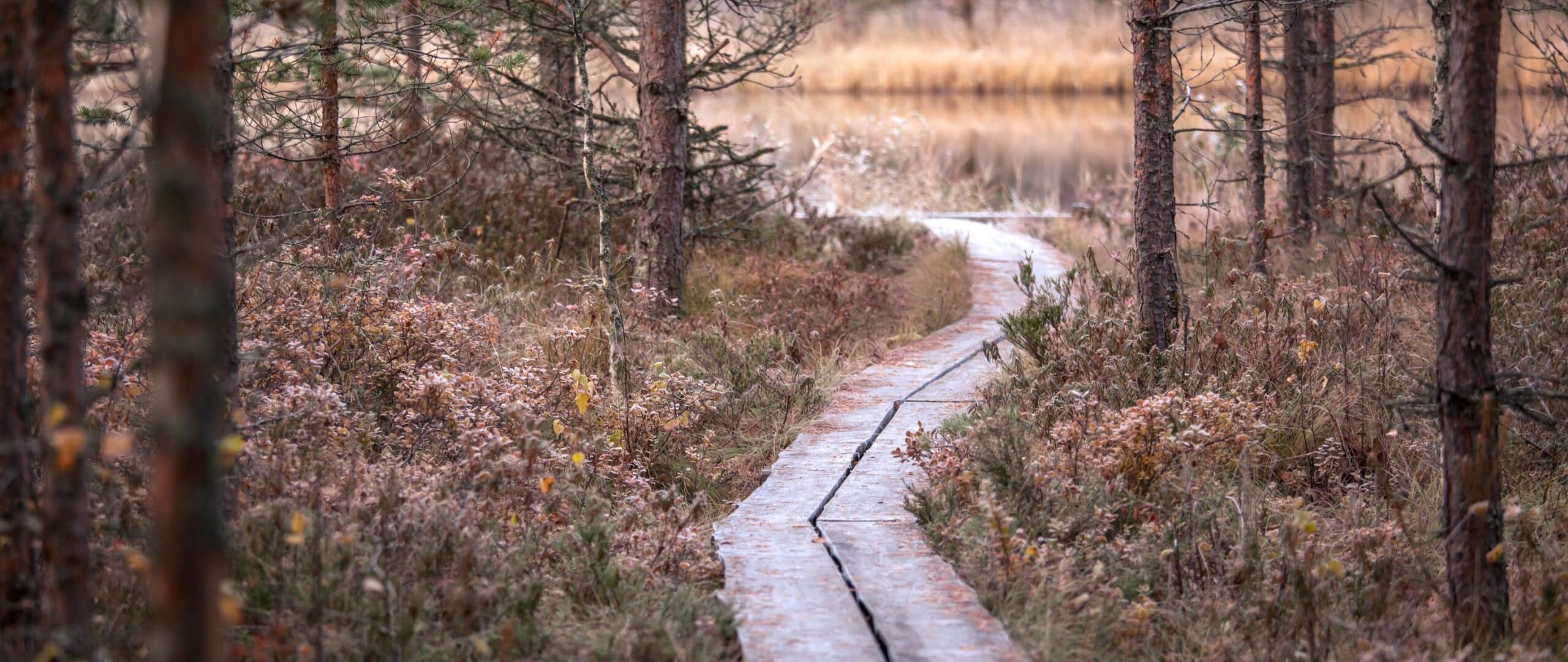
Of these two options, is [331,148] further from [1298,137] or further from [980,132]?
[980,132]

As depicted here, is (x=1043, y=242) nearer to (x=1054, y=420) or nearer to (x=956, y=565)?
(x=1054, y=420)

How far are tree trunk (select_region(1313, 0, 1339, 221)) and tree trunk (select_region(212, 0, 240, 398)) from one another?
28.6 ft

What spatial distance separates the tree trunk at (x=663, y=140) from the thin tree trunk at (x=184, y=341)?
21.0 ft

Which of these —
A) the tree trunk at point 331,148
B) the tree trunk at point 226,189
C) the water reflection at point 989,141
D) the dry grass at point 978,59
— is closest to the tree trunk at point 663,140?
the tree trunk at point 331,148

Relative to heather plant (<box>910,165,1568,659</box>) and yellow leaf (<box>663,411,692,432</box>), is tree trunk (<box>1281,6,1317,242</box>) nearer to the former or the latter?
heather plant (<box>910,165,1568,659</box>)

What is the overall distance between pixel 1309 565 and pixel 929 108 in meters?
28.1

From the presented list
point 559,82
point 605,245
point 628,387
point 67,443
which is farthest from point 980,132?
point 67,443

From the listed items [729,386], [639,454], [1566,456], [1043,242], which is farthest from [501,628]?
[1043,242]

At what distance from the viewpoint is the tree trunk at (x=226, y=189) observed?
4273 millimetres

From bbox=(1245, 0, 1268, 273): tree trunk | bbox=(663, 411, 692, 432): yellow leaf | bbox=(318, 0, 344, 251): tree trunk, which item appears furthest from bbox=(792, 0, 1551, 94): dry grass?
bbox=(663, 411, 692, 432): yellow leaf

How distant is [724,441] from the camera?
6.87m

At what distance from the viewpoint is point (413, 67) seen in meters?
10.9

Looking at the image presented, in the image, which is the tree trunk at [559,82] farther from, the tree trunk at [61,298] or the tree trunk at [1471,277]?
the tree trunk at [1471,277]

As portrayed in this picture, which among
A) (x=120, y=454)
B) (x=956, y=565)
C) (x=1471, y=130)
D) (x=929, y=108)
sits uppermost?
(x=929, y=108)
